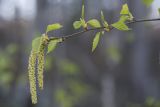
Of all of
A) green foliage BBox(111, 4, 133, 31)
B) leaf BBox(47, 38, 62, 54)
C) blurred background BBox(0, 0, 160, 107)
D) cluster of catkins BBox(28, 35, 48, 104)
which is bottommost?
blurred background BBox(0, 0, 160, 107)

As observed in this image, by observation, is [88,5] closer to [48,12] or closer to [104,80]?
[48,12]

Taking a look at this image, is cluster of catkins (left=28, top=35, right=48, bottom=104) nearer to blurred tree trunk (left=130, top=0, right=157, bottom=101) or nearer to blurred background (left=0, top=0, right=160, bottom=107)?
blurred background (left=0, top=0, right=160, bottom=107)

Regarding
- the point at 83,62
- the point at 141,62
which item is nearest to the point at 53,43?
the point at 141,62

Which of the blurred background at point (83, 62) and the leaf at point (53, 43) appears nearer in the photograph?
the leaf at point (53, 43)

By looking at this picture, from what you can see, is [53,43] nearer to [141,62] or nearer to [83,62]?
[141,62]

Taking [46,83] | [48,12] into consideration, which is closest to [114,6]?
[48,12]

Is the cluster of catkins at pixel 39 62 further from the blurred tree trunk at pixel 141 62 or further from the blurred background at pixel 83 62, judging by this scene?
the blurred tree trunk at pixel 141 62

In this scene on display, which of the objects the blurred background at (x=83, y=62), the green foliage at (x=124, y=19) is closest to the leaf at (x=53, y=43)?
the green foliage at (x=124, y=19)

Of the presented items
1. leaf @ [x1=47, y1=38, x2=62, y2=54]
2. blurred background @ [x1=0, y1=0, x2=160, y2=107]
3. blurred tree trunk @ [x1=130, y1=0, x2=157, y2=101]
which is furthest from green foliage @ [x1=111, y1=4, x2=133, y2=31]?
blurred tree trunk @ [x1=130, y1=0, x2=157, y2=101]
